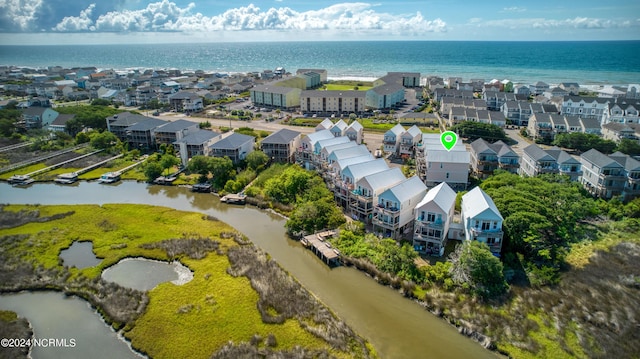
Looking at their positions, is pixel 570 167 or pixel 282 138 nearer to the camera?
pixel 570 167

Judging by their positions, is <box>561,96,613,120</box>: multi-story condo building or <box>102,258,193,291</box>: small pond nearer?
<box>102,258,193,291</box>: small pond

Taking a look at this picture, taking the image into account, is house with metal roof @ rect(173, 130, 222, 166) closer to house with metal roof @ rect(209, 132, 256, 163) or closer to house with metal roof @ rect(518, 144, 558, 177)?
house with metal roof @ rect(209, 132, 256, 163)

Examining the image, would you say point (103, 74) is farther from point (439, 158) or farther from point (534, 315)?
point (534, 315)

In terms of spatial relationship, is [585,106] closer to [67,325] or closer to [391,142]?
[391,142]

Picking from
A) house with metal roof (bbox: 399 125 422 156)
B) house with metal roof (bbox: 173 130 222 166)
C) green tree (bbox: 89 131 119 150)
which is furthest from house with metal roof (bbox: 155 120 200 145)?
house with metal roof (bbox: 399 125 422 156)

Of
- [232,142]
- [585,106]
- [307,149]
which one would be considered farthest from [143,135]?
[585,106]

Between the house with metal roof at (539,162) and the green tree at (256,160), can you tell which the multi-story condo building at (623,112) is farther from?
the green tree at (256,160)
